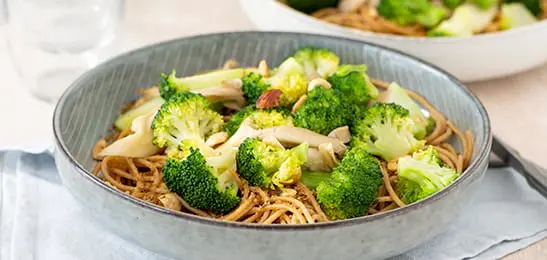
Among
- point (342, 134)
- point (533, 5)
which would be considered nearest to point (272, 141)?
point (342, 134)

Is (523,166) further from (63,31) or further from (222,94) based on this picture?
(63,31)

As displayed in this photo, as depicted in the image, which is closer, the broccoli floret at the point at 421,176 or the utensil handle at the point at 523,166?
the broccoli floret at the point at 421,176

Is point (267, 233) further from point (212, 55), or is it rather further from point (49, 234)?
point (212, 55)

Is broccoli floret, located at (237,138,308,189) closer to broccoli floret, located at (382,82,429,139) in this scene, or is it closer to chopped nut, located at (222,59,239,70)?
broccoli floret, located at (382,82,429,139)

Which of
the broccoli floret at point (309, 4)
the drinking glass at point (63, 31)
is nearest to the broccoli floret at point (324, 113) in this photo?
the broccoli floret at point (309, 4)

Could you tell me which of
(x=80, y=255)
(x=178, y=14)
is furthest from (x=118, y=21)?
(x=80, y=255)

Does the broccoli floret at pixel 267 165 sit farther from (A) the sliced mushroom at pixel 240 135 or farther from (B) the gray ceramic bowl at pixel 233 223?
(B) the gray ceramic bowl at pixel 233 223
